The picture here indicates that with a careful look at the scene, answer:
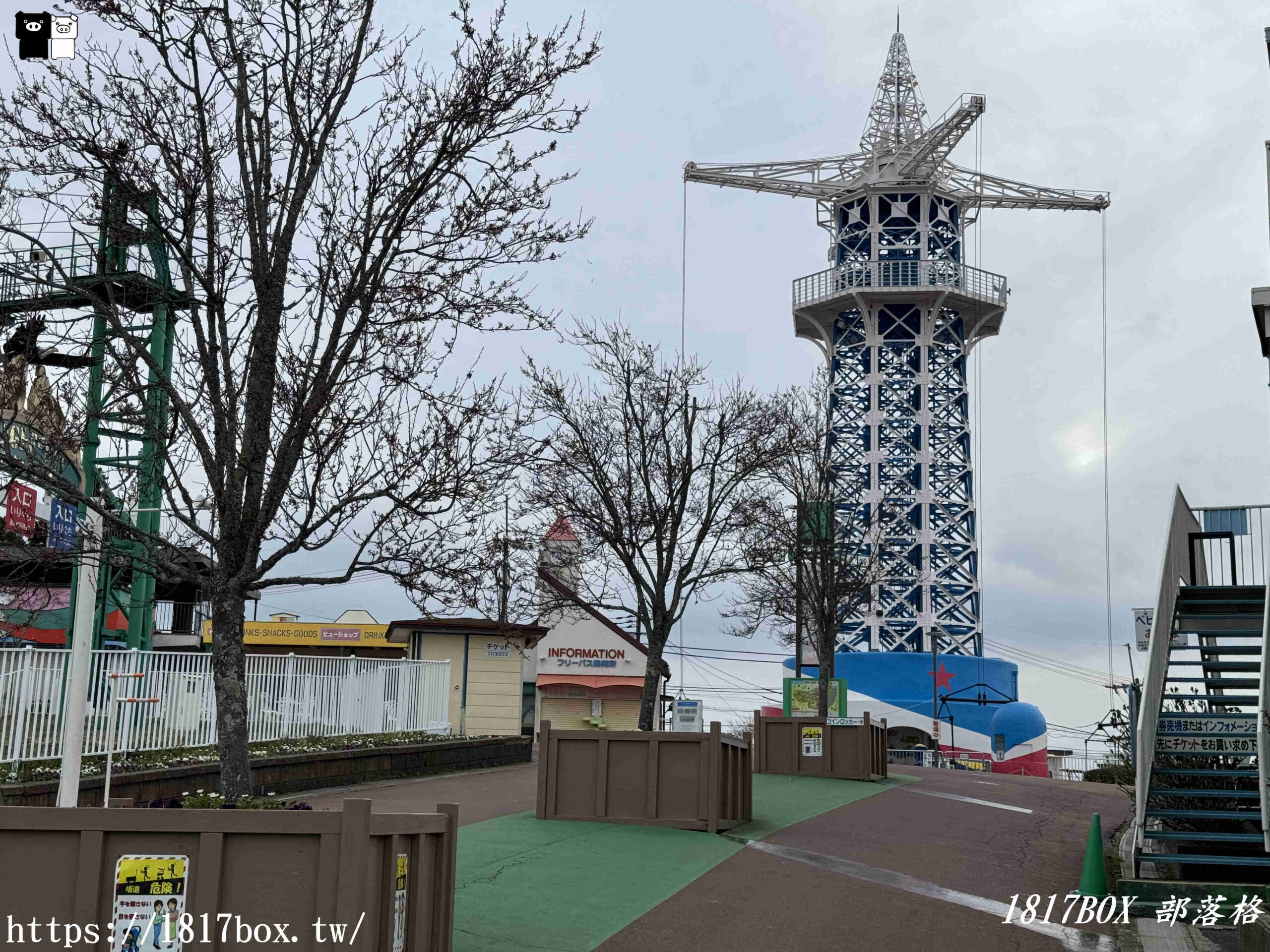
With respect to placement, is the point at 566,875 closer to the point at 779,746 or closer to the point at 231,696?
the point at 231,696

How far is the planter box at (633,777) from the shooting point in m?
14.9

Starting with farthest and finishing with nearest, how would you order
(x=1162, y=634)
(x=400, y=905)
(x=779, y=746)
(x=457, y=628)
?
(x=457, y=628) → (x=779, y=746) → (x=1162, y=634) → (x=400, y=905)

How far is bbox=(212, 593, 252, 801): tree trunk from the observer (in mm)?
8523

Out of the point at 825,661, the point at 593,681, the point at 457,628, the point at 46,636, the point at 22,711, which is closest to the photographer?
the point at 22,711

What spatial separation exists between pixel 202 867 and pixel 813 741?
62.4 feet

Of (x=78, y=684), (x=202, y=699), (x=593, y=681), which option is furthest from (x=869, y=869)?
(x=593, y=681)

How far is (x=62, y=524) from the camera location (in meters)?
9.08

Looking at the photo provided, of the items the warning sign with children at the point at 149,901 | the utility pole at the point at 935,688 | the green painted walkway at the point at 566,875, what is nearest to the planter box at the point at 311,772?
the green painted walkway at the point at 566,875

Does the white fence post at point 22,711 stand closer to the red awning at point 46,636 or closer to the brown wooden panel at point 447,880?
the brown wooden panel at point 447,880

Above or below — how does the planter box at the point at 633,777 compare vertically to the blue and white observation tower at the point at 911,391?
below

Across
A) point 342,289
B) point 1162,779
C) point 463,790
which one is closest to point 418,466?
point 342,289

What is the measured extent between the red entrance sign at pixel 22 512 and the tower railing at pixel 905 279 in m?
54.5

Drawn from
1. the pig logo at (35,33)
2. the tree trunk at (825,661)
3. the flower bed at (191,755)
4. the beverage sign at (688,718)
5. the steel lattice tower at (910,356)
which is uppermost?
the steel lattice tower at (910,356)

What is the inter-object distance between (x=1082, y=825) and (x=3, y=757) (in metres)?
14.0
